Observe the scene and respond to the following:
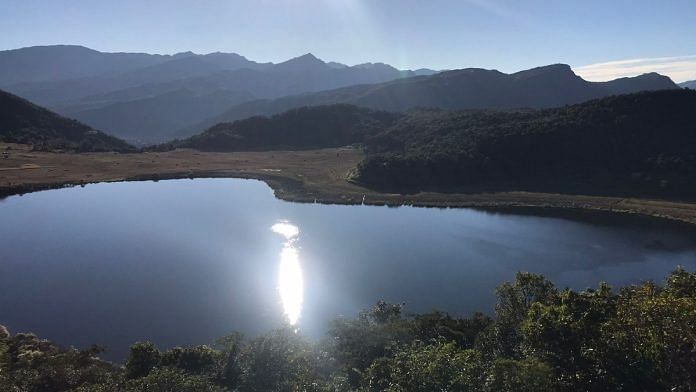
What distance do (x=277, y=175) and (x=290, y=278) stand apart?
69436 mm

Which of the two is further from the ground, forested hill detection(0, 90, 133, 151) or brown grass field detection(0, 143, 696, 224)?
forested hill detection(0, 90, 133, 151)

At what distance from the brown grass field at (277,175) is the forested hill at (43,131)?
9.84m

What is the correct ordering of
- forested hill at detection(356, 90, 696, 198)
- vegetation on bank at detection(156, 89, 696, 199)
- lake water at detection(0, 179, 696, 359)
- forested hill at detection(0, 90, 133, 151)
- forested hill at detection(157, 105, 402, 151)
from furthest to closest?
forested hill at detection(157, 105, 402, 151), forested hill at detection(0, 90, 133, 151), forested hill at detection(356, 90, 696, 198), vegetation on bank at detection(156, 89, 696, 199), lake water at detection(0, 179, 696, 359)

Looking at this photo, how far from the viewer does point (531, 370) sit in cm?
1897

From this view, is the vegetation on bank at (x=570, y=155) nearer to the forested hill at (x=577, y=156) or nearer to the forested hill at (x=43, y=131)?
the forested hill at (x=577, y=156)

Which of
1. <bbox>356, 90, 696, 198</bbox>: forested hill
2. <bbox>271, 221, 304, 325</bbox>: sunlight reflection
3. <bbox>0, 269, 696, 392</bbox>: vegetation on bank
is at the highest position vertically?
<bbox>356, 90, 696, 198</bbox>: forested hill

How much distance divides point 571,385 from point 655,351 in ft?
11.5

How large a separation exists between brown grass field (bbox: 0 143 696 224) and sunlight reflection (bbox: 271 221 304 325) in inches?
1096

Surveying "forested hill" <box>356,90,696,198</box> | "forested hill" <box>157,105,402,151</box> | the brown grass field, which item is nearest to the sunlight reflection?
the brown grass field

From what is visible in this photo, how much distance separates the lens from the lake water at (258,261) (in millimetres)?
45500

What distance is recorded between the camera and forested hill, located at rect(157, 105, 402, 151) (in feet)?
584

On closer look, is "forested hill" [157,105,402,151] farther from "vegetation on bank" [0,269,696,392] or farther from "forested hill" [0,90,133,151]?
"vegetation on bank" [0,269,696,392]

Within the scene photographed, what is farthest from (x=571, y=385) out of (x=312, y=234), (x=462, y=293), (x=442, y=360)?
(x=312, y=234)

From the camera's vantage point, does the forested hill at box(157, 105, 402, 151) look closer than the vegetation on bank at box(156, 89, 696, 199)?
No
